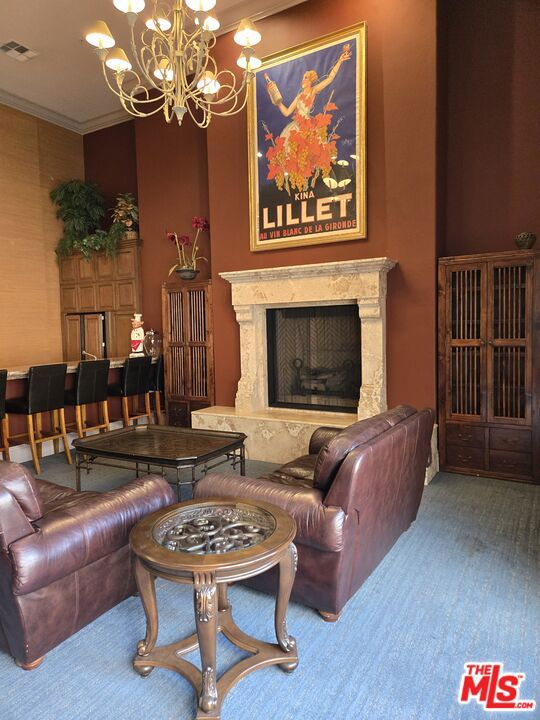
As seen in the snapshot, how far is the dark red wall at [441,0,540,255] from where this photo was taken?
4246 mm

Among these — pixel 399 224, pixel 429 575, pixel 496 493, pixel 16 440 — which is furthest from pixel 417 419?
pixel 16 440

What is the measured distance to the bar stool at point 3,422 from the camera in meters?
4.21

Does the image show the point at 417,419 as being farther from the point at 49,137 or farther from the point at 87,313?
the point at 49,137

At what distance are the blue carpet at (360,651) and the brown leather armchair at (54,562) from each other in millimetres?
137

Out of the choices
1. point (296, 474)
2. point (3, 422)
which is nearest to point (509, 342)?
point (296, 474)

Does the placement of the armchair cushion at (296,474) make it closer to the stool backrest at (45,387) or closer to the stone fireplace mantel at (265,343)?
the stone fireplace mantel at (265,343)

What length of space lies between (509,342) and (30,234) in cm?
633

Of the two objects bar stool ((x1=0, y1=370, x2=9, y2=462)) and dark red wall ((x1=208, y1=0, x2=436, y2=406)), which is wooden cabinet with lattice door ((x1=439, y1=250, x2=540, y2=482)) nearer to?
dark red wall ((x1=208, y1=0, x2=436, y2=406))

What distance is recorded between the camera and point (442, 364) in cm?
436

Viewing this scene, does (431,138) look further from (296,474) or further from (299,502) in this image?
(299,502)

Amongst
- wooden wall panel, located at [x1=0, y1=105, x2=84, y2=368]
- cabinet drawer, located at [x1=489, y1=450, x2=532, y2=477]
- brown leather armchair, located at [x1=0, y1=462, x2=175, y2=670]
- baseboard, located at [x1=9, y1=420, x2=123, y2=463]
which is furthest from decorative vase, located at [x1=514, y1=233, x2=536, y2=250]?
wooden wall panel, located at [x1=0, y1=105, x2=84, y2=368]

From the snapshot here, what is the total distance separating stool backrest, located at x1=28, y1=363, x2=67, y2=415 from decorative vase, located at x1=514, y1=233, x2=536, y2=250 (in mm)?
4253

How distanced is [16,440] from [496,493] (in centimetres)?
434

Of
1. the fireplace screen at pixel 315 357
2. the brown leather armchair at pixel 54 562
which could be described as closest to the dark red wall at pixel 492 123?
the fireplace screen at pixel 315 357
